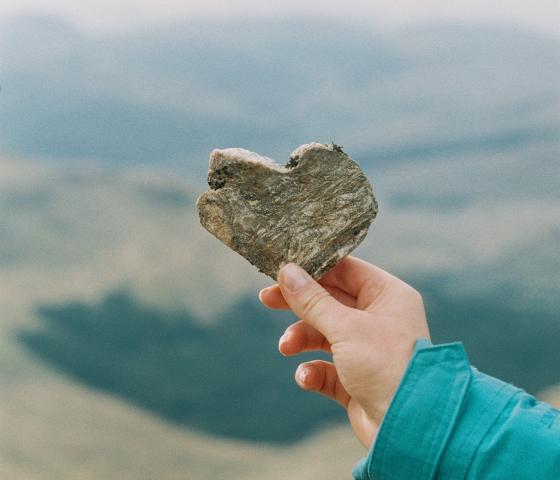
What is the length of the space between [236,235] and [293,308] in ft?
0.97

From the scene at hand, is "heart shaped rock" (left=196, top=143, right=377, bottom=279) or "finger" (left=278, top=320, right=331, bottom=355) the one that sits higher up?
"heart shaped rock" (left=196, top=143, right=377, bottom=279)

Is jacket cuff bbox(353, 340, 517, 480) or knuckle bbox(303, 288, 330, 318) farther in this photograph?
knuckle bbox(303, 288, 330, 318)

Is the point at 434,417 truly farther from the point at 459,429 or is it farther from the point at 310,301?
the point at 310,301

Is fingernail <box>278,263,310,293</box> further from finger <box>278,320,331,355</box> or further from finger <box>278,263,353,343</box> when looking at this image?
finger <box>278,320,331,355</box>

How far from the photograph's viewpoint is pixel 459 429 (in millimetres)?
1352

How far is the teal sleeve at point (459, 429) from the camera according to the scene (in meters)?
1.33

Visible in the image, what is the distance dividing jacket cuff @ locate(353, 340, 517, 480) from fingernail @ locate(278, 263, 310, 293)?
0.46 meters

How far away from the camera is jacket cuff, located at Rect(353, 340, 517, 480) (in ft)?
4.39

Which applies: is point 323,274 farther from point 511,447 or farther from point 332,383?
point 511,447

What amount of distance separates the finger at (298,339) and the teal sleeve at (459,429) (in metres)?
0.76

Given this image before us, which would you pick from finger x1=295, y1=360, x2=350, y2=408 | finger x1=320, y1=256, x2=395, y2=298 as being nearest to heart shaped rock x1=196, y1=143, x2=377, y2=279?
finger x1=320, y1=256, x2=395, y2=298

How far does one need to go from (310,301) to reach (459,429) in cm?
55

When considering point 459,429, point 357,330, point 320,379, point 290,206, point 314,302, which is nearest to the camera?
point 459,429

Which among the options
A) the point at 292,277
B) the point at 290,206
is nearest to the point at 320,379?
the point at 292,277
